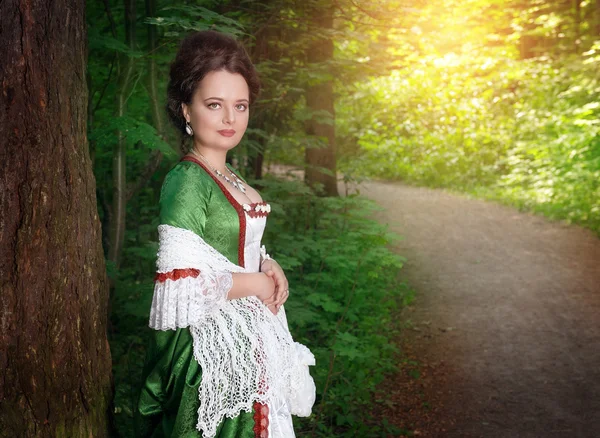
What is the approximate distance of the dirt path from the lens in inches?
153

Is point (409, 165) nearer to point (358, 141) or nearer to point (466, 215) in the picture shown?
point (358, 141)

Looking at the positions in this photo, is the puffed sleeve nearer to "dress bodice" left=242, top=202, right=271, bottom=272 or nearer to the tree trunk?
"dress bodice" left=242, top=202, right=271, bottom=272

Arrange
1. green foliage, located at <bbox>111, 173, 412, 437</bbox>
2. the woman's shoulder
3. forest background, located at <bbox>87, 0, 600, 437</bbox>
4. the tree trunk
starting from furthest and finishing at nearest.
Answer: the tree trunk
forest background, located at <bbox>87, 0, 600, 437</bbox>
green foliage, located at <bbox>111, 173, 412, 437</bbox>
the woman's shoulder

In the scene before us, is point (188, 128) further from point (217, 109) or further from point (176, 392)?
point (176, 392)

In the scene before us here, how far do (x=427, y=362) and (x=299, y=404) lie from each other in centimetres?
296

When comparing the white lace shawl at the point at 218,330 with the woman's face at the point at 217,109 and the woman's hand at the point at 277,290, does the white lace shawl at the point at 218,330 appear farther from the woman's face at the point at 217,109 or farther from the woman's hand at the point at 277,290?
the woman's face at the point at 217,109

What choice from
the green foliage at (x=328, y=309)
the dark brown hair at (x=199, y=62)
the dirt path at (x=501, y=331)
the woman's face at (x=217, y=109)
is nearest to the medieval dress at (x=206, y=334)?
the woman's face at (x=217, y=109)

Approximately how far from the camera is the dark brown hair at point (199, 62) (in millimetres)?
1967

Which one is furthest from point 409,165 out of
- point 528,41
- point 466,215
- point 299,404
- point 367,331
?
point 299,404

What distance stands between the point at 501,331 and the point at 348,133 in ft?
36.6

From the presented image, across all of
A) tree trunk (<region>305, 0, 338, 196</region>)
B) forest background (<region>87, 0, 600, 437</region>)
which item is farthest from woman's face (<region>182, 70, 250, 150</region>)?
tree trunk (<region>305, 0, 338, 196</region>)

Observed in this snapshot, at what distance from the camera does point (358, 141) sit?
1552 centimetres

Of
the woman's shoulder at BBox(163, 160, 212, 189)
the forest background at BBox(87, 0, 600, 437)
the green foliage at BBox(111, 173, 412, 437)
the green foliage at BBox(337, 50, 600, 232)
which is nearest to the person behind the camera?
the woman's shoulder at BBox(163, 160, 212, 189)

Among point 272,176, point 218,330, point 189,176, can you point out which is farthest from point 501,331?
point 189,176
